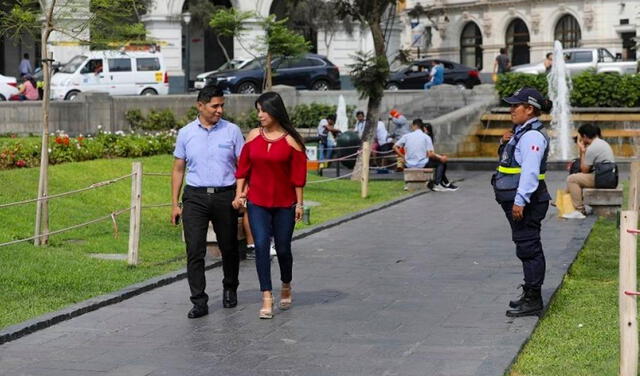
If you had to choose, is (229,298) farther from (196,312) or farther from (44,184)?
(44,184)

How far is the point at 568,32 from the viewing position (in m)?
65.2

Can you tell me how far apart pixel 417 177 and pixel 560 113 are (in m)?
10.3

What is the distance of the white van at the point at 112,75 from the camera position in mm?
40719

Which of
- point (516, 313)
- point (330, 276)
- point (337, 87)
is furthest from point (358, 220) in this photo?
point (337, 87)

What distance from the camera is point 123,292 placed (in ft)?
36.4

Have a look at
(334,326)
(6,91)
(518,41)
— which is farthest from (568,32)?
(334,326)

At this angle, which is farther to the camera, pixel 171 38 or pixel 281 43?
pixel 171 38

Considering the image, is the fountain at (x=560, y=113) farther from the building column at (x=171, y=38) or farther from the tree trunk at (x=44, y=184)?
the building column at (x=171, y=38)

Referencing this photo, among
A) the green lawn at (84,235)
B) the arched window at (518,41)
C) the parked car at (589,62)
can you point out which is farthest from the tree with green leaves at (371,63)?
the arched window at (518,41)

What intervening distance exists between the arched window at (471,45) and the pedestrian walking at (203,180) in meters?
61.4

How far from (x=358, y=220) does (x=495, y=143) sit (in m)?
15.0

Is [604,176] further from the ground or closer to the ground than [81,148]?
closer to the ground

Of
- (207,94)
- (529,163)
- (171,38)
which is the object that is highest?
(171,38)

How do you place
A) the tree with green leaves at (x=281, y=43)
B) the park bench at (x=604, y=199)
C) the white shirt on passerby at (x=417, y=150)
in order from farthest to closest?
the tree with green leaves at (x=281, y=43), the white shirt on passerby at (x=417, y=150), the park bench at (x=604, y=199)
